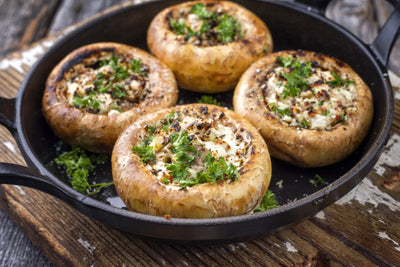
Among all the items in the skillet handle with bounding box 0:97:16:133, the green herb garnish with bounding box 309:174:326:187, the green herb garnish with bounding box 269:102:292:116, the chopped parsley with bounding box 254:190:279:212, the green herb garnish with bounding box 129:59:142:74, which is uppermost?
the green herb garnish with bounding box 269:102:292:116

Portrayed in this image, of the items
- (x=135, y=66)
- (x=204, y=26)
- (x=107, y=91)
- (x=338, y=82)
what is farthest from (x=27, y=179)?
(x=338, y=82)

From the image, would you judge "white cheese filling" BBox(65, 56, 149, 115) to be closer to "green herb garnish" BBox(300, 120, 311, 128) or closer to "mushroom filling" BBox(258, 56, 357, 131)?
"mushroom filling" BBox(258, 56, 357, 131)

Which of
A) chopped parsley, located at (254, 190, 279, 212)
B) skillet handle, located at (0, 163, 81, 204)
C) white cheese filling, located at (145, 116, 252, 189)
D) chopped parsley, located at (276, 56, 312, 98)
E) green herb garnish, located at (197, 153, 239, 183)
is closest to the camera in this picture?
skillet handle, located at (0, 163, 81, 204)

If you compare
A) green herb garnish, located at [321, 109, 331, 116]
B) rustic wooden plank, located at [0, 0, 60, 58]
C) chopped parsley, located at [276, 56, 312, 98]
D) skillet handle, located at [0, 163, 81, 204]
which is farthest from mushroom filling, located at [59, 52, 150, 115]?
rustic wooden plank, located at [0, 0, 60, 58]

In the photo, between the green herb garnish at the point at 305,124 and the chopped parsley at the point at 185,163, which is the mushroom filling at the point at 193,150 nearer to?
the chopped parsley at the point at 185,163

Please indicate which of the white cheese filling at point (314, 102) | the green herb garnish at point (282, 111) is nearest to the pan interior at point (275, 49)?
the white cheese filling at point (314, 102)

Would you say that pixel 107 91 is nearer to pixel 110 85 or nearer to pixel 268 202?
pixel 110 85


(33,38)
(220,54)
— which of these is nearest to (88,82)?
(220,54)

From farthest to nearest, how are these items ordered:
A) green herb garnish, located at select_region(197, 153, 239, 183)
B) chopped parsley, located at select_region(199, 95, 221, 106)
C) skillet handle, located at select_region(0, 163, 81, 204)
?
1. chopped parsley, located at select_region(199, 95, 221, 106)
2. green herb garnish, located at select_region(197, 153, 239, 183)
3. skillet handle, located at select_region(0, 163, 81, 204)
